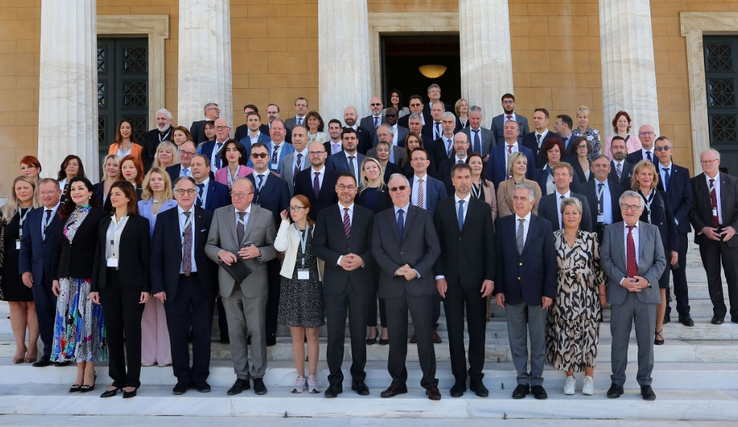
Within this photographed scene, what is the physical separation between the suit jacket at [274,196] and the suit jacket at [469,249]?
6.19ft

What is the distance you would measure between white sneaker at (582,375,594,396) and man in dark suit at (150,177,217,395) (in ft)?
11.6

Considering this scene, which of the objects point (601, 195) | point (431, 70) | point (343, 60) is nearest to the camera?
point (601, 195)

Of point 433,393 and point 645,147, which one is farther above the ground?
point 645,147

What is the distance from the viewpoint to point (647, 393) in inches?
247

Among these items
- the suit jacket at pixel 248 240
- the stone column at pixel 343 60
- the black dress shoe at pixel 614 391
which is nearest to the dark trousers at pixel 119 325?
the suit jacket at pixel 248 240

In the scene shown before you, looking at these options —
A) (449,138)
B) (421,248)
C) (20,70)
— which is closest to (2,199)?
(20,70)

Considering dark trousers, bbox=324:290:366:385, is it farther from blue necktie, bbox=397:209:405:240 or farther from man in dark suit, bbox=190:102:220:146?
man in dark suit, bbox=190:102:220:146

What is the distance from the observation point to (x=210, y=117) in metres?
10.3

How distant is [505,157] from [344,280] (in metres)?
3.36

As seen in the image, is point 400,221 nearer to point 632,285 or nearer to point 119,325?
point 632,285

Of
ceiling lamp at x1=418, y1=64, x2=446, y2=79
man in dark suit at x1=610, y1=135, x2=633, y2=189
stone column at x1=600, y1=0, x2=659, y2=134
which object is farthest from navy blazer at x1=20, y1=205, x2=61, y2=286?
ceiling lamp at x1=418, y1=64, x2=446, y2=79

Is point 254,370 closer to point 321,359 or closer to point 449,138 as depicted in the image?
point 321,359

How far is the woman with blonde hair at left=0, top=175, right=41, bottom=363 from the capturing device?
7480mm

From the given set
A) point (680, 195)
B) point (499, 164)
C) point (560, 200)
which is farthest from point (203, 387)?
point (680, 195)
